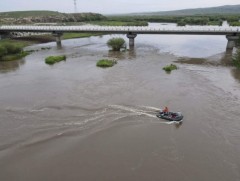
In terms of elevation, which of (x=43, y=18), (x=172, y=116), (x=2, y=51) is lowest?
(x=172, y=116)

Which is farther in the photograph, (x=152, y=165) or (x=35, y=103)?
(x=35, y=103)

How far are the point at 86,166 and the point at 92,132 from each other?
5.11 m

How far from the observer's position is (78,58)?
60.4 metres

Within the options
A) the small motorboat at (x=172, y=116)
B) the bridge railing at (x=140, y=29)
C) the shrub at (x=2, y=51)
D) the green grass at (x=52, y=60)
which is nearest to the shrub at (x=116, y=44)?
the bridge railing at (x=140, y=29)

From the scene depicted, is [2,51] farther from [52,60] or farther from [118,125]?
[118,125]

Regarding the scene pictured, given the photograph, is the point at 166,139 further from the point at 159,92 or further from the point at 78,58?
the point at 78,58

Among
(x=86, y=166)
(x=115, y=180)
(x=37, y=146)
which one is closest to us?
(x=115, y=180)

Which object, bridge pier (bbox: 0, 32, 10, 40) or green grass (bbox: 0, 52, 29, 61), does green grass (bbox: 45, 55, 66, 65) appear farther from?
bridge pier (bbox: 0, 32, 10, 40)

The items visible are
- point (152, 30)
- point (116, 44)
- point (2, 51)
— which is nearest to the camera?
point (2, 51)

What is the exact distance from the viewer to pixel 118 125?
88.5ft

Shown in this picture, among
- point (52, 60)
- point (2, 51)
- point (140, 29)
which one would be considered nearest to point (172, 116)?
point (52, 60)

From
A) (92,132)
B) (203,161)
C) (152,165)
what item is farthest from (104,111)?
(203,161)

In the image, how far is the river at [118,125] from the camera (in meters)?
20.5

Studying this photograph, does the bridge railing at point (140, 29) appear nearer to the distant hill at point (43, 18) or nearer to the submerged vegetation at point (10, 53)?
the submerged vegetation at point (10, 53)
